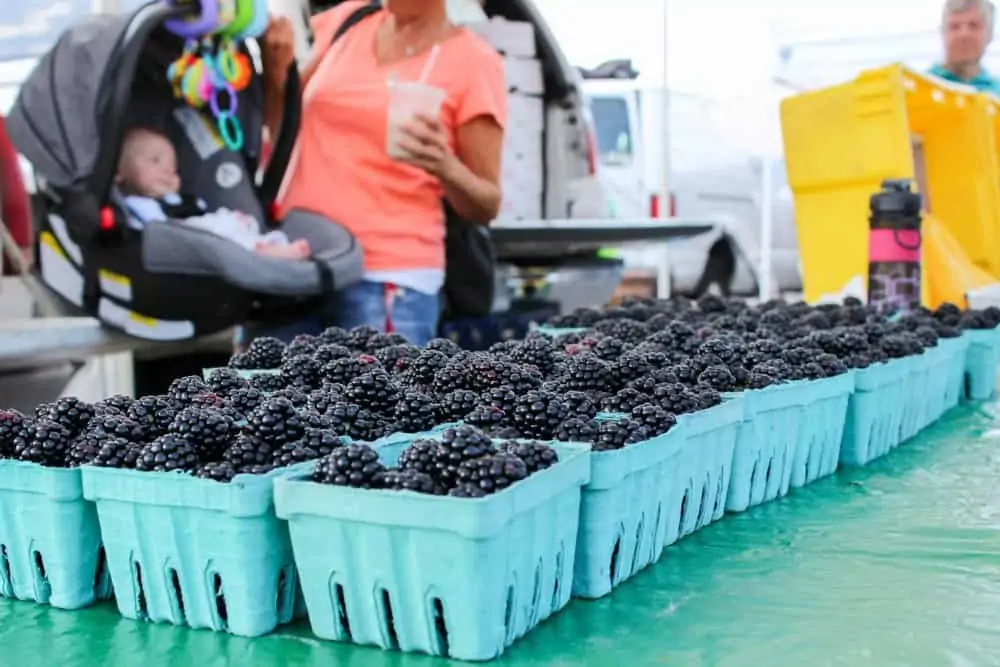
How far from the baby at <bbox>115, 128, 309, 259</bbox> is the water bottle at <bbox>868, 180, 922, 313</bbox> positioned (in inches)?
72.9

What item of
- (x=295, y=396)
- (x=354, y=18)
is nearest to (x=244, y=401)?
(x=295, y=396)

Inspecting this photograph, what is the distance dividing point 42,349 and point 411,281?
1.14m

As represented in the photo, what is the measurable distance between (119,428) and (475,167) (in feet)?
6.63

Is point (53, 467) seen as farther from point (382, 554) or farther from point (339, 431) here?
point (382, 554)

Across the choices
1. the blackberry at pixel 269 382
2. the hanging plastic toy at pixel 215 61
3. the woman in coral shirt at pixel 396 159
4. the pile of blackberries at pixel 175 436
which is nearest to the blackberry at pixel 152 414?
the pile of blackberries at pixel 175 436

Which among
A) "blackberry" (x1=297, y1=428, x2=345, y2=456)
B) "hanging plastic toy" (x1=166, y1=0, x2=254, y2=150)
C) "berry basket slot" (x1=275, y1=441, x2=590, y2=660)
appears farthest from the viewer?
"hanging plastic toy" (x1=166, y1=0, x2=254, y2=150)

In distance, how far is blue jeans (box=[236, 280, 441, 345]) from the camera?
11.7ft

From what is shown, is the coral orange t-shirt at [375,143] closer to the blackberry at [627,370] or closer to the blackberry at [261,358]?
the blackberry at [261,358]

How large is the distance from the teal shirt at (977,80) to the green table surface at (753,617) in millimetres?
3430

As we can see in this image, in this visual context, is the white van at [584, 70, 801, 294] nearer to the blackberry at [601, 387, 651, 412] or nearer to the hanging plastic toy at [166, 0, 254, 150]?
the hanging plastic toy at [166, 0, 254, 150]

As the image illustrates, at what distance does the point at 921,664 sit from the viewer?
4.25 feet

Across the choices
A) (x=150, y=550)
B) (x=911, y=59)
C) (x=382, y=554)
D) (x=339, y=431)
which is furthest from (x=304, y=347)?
(x=911, y=59)

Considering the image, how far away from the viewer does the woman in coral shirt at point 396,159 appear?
3334 mm

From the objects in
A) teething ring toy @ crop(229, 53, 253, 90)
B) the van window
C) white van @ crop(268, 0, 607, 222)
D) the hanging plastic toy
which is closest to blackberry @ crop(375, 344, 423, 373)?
the hanging plastic toy
